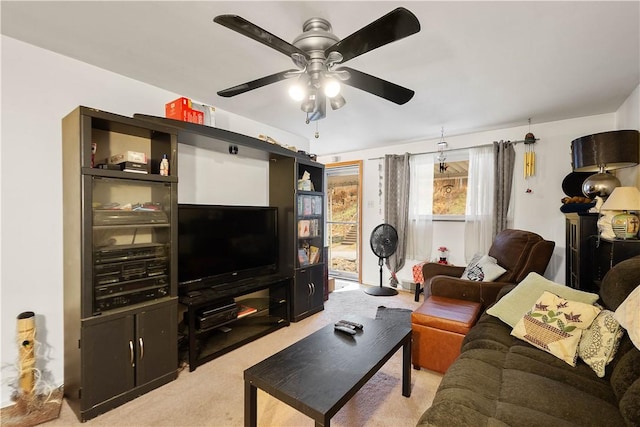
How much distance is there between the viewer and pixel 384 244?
14.0 feet

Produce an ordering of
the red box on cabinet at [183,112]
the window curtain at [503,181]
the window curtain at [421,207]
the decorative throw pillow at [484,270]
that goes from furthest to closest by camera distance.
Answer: the window curtain at [421,207] < the window curtain at [503,181] < the decorative throw pillow at [484,270] < the red box on cabinet at [183,112]

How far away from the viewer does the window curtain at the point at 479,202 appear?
367cm

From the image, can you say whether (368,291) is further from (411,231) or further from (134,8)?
(134,8)

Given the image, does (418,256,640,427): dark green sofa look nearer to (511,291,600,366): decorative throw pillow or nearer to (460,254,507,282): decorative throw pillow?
(511,291,600,366): decorative throw pillow

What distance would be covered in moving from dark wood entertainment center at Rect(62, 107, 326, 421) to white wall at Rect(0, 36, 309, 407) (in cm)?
11

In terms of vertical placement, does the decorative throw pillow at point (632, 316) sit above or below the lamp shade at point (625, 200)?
below

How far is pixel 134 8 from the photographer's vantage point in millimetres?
1491

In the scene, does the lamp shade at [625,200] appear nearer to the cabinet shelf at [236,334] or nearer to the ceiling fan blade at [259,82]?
the ceiling fan blade at [259,82]

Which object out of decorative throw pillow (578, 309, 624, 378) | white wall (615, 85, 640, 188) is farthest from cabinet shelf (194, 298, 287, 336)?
white wall (615, 85, 640, 188)

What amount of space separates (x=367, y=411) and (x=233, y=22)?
2170 millimetres

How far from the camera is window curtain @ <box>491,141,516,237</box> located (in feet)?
11.6

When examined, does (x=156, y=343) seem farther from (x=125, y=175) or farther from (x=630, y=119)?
(x=630, y=119)

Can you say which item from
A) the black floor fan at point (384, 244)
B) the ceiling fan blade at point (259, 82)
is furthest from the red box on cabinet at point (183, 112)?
the black floor fan at point (384, 244)

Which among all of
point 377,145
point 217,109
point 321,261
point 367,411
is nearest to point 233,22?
point 217,109
